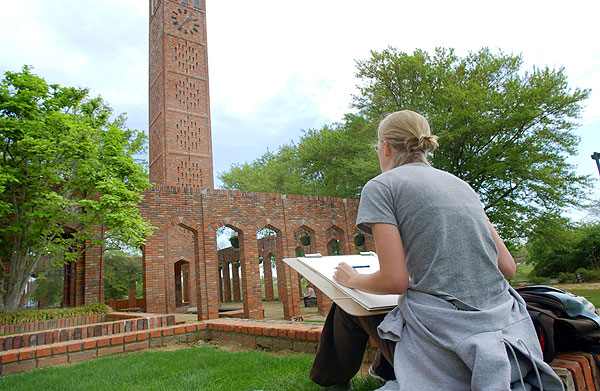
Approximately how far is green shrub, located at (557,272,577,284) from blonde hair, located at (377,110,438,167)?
955 inches

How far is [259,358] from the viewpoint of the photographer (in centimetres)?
351

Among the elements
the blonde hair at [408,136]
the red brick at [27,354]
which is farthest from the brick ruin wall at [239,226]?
the blonde hair at [408,136]

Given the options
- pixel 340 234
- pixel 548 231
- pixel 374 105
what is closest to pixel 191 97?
pixel 374 105

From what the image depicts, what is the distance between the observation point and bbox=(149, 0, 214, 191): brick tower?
20.8 m

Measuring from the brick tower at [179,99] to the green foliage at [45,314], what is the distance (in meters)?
11.7

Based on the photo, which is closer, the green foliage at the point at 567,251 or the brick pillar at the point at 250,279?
the brick pillar at the point at 250,279

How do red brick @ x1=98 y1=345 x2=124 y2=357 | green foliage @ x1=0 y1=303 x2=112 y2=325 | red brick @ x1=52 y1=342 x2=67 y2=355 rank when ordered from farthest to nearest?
green foliage @ x1=0 y1=303 x2=112 y2=325 < red brick @ x1=98 y1=345 x2=124 y2=357 < red brick @ x1=52 y1=342 x2=67 y2=355

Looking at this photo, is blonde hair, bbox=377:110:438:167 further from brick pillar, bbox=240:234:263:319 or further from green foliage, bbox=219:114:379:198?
green foliage, bbox=219:114:379:198

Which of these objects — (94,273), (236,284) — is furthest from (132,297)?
(94,273)

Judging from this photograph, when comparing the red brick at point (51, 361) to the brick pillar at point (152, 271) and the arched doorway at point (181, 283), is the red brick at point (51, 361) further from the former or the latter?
the arched doorway at point (181, 283)

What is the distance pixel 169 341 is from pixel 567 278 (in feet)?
76.7

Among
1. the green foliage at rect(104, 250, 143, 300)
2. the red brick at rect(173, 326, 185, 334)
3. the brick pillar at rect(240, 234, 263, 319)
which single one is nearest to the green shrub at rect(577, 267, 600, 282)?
the brick pillar at rect(240, 234, 263, 319)

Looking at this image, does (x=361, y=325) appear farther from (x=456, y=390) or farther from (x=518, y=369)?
(x=518, y=369)

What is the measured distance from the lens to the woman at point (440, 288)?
3.99ft
